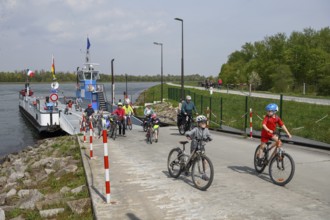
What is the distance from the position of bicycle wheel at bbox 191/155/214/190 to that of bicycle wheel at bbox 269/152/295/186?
1.57 meters

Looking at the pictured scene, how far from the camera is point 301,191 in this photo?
7.17 metres

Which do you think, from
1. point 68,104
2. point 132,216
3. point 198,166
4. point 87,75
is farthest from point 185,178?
point 87,75

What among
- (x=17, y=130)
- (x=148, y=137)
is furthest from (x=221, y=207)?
(x=17, y=130)

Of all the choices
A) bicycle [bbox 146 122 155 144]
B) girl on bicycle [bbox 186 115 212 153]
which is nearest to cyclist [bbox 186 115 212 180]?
girl on bicycle [bbox 186 115 212 153]

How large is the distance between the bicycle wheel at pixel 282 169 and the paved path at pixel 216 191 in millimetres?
180

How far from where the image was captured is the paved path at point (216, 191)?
6011 mm

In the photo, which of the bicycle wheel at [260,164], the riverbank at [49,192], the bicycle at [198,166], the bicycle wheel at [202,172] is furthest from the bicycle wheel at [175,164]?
the riverbank at [49,192]

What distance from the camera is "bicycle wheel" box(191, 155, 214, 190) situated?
23.7ft

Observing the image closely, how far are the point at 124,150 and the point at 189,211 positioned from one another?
7.07 m

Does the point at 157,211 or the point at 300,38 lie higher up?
the point at 300,38

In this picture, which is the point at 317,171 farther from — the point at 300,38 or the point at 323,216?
the point at 300,38

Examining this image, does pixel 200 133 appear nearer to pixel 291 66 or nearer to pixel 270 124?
pixel 270 124

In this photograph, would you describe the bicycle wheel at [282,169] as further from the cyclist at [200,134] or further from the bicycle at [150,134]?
the bicycle at [150,134]

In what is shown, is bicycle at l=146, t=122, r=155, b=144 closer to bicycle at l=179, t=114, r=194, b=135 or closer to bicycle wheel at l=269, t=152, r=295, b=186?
bicycle at l=179, t=114, r=194, b=135
